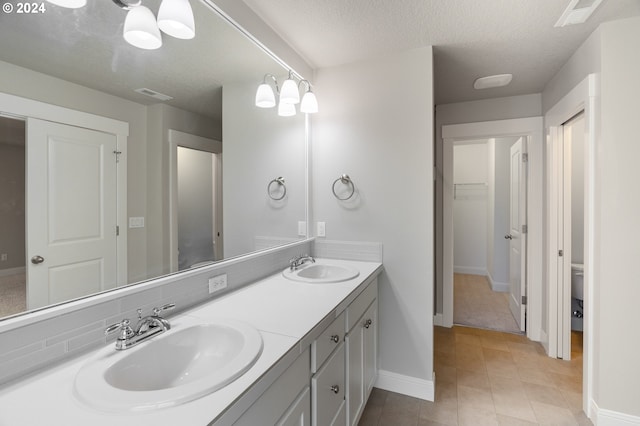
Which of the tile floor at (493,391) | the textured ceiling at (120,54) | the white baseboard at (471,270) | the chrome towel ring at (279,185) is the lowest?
the tile floor at (493,391)

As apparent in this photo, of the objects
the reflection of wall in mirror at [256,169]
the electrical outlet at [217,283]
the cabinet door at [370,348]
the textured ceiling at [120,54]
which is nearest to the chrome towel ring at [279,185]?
the reflection of wall in mirror at [256,169]

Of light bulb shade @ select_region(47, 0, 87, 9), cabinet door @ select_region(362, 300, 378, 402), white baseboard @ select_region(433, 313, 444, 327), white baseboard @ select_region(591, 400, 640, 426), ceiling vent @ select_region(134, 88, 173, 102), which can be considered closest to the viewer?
light bulb shade @ select_region(47, 0, 87, 9)

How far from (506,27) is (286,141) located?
1.55 m

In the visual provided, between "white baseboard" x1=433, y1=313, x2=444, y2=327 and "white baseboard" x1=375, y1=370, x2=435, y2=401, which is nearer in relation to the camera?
"white baseboard" x1=375, y1=370, x2=435, y2=401

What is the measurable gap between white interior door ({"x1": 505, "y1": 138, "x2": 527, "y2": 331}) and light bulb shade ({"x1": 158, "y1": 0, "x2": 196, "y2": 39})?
122 inches

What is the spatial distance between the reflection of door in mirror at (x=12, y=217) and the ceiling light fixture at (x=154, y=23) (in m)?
0.50

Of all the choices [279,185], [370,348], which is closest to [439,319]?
[370,348]

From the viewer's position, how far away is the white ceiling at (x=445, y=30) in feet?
5.30

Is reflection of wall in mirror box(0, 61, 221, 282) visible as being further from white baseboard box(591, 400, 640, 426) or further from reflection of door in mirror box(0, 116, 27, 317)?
white baseboard box(591, 400, 640, 426)

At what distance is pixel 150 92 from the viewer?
1.20 metres

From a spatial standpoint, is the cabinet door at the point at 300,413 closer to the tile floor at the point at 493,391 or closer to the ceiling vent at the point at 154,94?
the tile floor at the point at 493,391

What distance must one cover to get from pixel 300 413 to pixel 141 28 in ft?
4.90

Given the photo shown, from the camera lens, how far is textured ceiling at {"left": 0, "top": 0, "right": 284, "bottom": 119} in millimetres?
861

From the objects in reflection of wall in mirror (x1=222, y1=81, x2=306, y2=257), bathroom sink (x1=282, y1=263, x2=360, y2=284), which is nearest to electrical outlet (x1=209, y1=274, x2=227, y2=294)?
reflection of wall in mirror (x1=222, y1=81, x2=306, y2=257)
